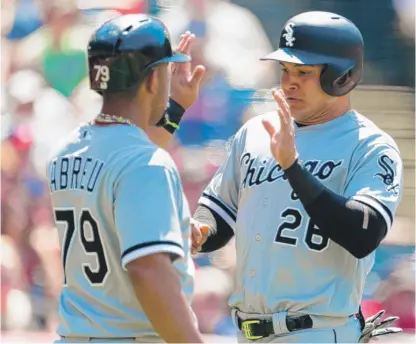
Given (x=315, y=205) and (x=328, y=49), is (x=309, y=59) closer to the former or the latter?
(x=328, y=49)

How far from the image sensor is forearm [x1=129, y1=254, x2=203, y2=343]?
2.90m

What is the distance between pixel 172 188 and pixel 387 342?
3908 millimetres

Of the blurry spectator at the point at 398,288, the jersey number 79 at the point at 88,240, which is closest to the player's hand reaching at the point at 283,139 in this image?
the jersey number 79 at the point at 88,240

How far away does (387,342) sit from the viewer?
260 inches

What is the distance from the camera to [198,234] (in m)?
3.80

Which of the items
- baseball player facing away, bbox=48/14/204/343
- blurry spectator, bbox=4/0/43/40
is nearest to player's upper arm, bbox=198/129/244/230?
baseball player facing away, bbox=48/14/204/343

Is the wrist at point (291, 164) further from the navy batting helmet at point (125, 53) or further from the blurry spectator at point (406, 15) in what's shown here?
the blurry spectator at point (406, 15)

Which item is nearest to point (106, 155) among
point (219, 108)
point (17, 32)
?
point (219, 108)

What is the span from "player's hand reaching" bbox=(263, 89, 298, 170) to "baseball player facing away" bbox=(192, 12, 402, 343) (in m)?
0.01

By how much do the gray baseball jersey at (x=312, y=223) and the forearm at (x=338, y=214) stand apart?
0.21ft

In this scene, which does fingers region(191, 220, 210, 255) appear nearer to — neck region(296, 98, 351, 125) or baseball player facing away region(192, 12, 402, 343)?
baseball player facing away region(192, 12, 402, 343)

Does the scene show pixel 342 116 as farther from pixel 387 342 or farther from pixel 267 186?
pixel 387 342

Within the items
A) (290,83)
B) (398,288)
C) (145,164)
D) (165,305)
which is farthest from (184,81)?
(398,288)

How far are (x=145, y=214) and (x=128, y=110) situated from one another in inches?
14.5
